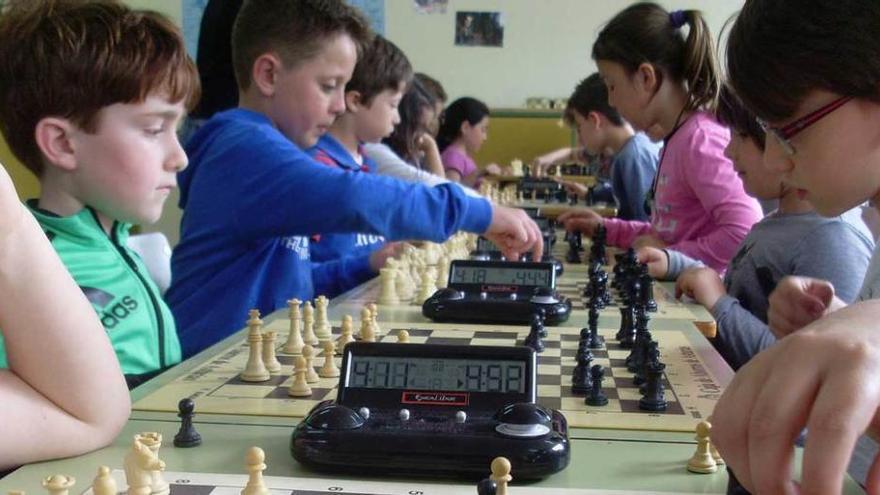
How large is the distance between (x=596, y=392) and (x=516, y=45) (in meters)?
6.83

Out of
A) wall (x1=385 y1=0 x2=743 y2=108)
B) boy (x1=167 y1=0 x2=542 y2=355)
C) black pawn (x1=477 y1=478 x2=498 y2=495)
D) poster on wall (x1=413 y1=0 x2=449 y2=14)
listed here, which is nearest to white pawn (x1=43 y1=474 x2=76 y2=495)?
black pawn (x1=477 y1=478 x2=498 y2=495)

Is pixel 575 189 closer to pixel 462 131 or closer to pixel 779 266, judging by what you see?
pixel 462 131

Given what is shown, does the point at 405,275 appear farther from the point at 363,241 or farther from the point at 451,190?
the point at 363,241

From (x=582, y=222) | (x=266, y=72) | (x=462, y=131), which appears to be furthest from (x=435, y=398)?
(x=462, y=131)

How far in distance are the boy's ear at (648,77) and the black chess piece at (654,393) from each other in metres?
1.99

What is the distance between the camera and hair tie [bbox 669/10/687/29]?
301cm

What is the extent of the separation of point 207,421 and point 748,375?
0.70 m

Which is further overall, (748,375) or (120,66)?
(120,66)

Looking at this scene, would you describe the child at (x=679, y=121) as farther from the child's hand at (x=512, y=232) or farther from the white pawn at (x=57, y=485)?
the white pawn at (x=57, y=485)

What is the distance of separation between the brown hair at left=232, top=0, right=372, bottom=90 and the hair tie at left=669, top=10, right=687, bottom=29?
3.54ft

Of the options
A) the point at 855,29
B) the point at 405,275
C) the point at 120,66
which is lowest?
the point at 405,275

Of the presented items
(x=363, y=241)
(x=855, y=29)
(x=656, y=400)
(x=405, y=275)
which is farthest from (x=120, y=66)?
(x=363, y=241)

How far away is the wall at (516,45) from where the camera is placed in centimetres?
771

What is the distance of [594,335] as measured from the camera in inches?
63.2
